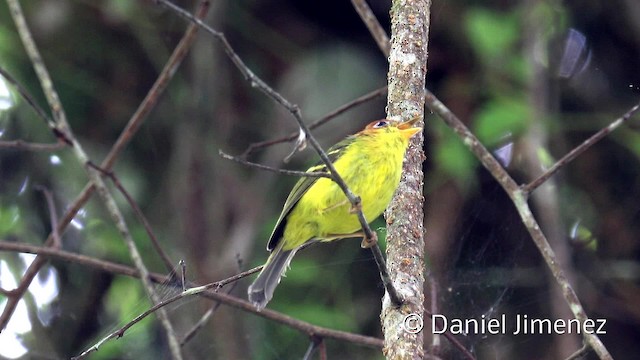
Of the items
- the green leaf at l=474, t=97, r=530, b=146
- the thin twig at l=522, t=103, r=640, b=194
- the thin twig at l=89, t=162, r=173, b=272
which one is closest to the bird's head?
the thin twig at l=522, t=103, r=640, b=194

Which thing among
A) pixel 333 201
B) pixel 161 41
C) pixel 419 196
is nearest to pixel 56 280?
pixel 161 41

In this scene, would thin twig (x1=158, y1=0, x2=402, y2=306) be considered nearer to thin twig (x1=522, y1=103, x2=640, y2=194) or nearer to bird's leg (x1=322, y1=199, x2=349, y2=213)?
bird's leg (x1=322, y1=199, x2=349, y2=213)

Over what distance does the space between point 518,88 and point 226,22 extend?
5.76ft

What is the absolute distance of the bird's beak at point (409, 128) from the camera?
300 centimetres

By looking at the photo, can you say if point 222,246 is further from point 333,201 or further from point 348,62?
point 333,201

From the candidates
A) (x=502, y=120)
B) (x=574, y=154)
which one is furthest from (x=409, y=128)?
(x=502, y=120)

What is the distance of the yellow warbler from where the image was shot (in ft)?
10.1

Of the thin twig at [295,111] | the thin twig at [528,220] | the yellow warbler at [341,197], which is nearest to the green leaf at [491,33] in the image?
the thin twig at [528,220]

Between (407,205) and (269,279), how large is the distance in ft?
2.23

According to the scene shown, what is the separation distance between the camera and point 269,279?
3.26 m

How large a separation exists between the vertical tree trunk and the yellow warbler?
6 cm

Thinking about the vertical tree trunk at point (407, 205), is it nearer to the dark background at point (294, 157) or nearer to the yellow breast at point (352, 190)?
the yellow breast at point (352, 190)

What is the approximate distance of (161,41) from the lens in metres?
5.28

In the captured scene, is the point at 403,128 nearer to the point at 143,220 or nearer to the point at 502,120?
the point at 143,220
